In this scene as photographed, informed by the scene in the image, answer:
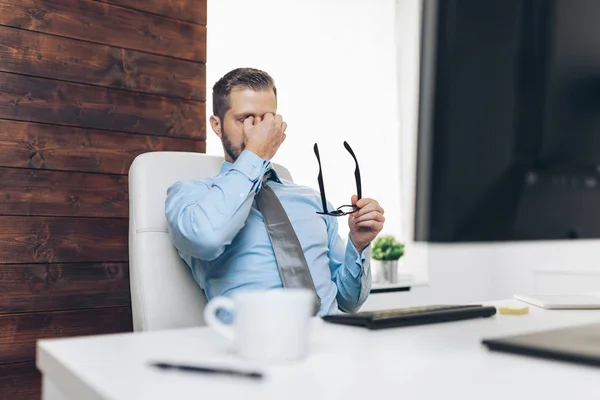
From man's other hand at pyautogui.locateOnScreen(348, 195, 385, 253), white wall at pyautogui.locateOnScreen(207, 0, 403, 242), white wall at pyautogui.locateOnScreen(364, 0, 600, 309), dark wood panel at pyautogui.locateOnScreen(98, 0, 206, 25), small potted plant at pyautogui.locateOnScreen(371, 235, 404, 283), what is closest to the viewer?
man's other hand at pyautogui.locateOnScreen(348, 195, 385, 253)

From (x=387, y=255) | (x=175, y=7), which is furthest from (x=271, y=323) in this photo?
(x=387, y=255)

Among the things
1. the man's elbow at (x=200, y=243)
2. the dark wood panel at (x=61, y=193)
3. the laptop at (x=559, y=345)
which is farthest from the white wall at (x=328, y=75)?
the laptop at (x=559, y=345)

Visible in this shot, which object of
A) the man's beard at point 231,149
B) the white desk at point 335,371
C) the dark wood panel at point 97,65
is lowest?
the white desk at point 335,371

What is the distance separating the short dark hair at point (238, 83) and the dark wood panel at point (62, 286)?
734 mm

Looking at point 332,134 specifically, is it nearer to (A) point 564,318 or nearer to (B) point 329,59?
(B) point 329,59

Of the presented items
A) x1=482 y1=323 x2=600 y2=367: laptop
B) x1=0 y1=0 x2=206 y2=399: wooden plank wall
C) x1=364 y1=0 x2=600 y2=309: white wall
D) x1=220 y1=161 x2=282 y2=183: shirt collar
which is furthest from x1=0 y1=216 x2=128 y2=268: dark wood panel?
x1=482 y1=323 x2=600 y2=367: laptop

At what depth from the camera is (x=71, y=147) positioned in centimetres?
201

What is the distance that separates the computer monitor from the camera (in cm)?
54

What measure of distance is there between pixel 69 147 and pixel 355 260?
1074 mm

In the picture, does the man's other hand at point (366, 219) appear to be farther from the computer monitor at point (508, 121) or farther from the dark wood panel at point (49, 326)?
the dark wood panel at point (49, 326)

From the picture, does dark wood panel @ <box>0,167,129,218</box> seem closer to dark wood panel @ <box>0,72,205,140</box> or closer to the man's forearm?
dark wood panel @ <box>0,72,205,140</box>

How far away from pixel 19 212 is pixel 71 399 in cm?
148

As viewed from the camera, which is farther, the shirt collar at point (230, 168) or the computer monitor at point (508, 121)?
the shirt collar at point (230, 168)

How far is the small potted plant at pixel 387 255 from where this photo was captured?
2936mm
